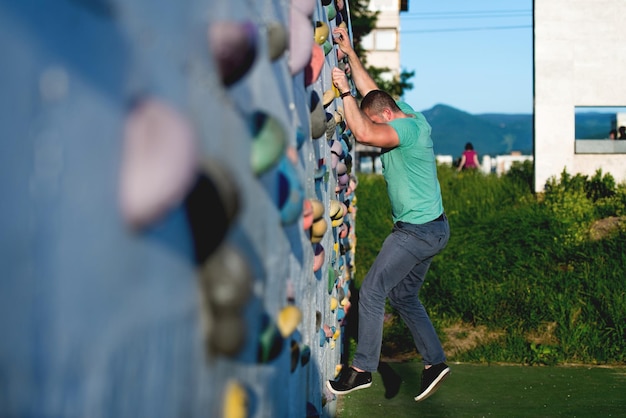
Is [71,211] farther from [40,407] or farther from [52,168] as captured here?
[40,407]

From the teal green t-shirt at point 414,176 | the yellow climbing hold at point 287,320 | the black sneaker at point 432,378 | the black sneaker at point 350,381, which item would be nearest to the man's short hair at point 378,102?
the teal green t-shirt at point 414,176

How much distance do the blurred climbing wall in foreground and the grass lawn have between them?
140 inches

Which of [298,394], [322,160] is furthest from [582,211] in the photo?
[298,394]

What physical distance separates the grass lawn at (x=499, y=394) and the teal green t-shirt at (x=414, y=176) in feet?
4.34

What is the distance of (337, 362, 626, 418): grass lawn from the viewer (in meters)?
5.00

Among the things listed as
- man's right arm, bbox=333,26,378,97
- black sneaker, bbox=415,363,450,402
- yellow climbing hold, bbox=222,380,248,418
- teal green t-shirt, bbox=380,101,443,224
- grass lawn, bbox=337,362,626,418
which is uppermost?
man's right arm, bbox=333,26,378,97

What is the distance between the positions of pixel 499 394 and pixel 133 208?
4883 mm

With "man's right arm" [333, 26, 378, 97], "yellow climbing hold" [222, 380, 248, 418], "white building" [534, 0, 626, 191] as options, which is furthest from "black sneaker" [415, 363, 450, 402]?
"white building" [534, 0, 626, 191]

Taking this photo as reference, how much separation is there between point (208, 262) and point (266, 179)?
1.60 ft

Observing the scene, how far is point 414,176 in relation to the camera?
4379 mm

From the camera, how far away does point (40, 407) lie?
0.89 m

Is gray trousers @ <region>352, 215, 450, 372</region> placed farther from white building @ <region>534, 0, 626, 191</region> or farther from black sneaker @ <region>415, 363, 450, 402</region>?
white building @ <region>534, 0, 626, 191</region>

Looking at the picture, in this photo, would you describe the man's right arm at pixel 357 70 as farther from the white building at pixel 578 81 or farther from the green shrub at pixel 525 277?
the white building at pixel 578 81

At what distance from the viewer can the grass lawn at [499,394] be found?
500 cm
